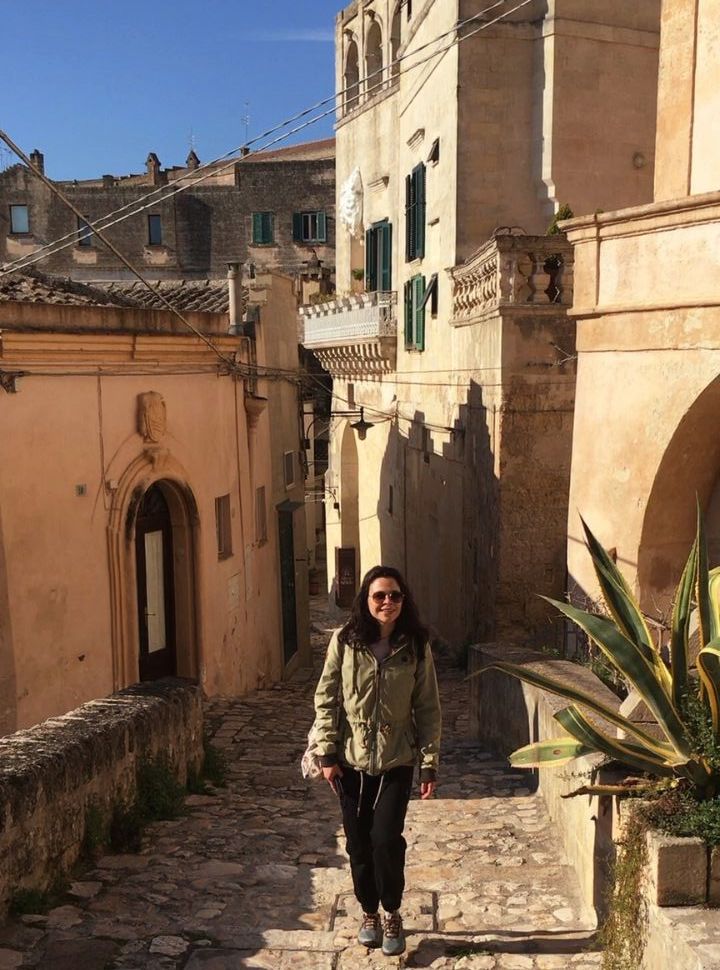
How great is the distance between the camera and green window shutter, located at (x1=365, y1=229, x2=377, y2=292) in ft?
64.2

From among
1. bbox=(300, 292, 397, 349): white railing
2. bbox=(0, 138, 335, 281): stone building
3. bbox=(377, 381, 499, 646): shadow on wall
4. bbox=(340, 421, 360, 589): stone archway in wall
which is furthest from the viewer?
bbox=(0, 138, 335, 281): stone building

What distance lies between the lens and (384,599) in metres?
4.18

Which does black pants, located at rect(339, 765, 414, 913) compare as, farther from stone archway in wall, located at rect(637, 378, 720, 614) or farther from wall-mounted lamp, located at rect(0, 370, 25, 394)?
wall-mounted lamp, located at rect(0, 370, 25, 394)

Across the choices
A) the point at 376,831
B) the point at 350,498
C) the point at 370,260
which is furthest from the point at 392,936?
the point at 350,498

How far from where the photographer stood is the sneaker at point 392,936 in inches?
162

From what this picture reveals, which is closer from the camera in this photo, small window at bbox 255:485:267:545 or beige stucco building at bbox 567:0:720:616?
beige stucco building at bbox 567:0:720:616

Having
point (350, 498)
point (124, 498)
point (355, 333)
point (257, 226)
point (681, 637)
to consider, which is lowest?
point (350, 498)

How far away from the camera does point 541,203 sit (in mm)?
14203

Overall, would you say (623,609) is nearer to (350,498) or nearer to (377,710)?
(377,710)

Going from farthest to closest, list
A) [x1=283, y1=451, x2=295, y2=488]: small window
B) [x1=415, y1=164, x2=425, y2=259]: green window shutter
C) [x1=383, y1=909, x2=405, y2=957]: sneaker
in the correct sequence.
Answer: [x1=283, y1=451, x2=295, y2=488]: small window < [x1=415, y1=164, x2=425, y2=259]: green window shutter < [x1=383, y1=909, x2=405, y2=957]: sneaker

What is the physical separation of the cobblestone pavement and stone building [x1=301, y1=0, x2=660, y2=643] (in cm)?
→ 472

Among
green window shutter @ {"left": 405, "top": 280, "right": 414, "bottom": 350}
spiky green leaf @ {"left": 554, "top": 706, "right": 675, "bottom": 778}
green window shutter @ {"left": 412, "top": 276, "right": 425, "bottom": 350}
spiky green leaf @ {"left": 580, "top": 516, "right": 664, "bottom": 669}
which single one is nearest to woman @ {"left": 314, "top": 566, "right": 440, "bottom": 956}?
Result: spiky green leaf @ {"left": 554, "top": 706, "right": 675, "bottom": 778}

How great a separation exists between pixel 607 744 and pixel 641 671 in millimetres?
326

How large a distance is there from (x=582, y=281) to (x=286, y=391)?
33.2 ft
